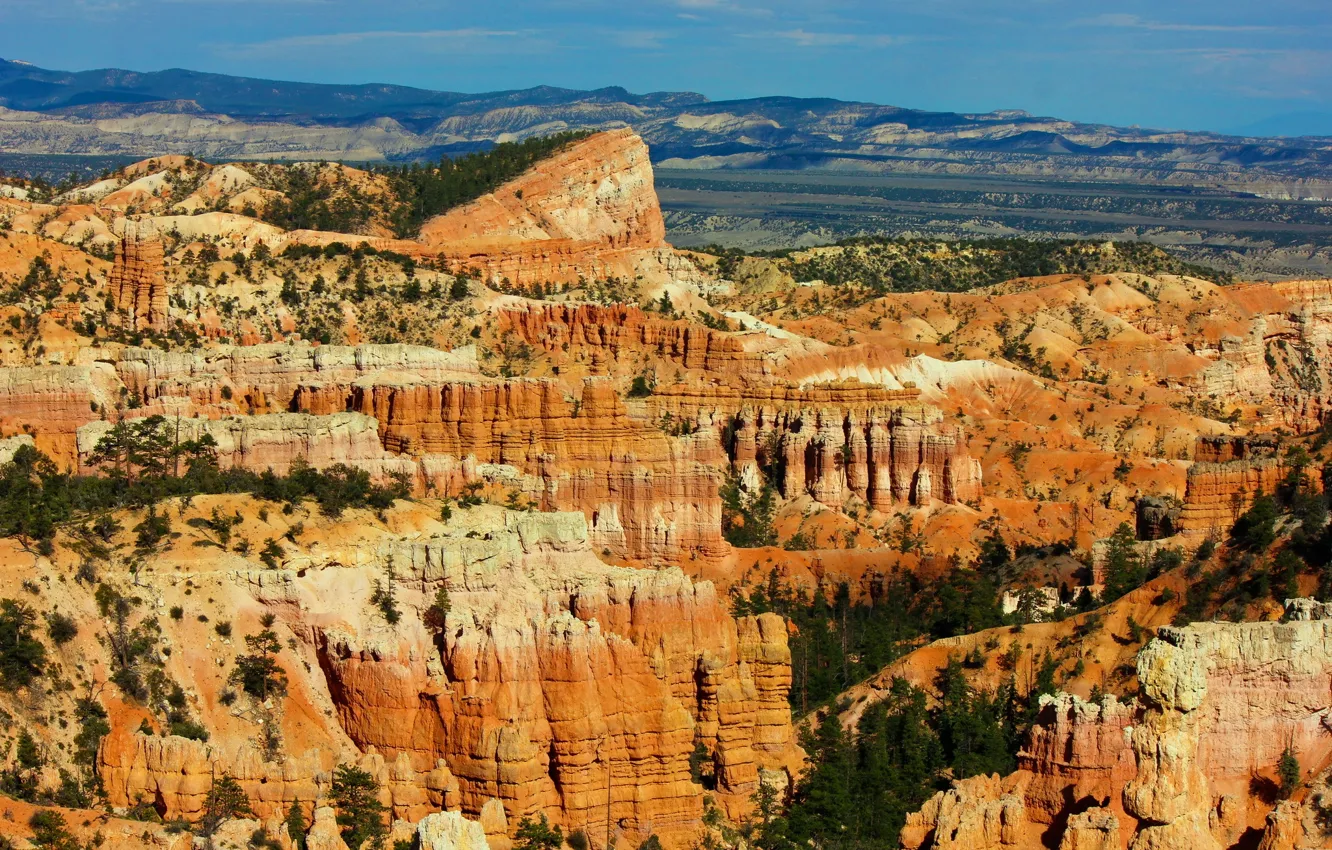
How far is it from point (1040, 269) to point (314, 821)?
134 metres

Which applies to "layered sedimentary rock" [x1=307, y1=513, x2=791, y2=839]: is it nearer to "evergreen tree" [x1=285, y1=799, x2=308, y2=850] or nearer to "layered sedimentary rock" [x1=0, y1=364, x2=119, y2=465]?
"evergreen tree" [x1=285, y1=799, x2=308, y2=850]

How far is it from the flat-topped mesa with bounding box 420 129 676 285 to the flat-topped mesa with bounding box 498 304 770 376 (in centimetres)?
1099

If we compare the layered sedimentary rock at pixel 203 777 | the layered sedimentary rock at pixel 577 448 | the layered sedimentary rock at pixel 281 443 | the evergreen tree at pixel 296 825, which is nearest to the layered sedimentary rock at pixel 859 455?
the layered sedimentary rock at pixel 577 448

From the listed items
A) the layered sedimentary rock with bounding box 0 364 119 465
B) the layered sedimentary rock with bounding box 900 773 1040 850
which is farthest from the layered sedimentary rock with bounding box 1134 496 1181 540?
the layered sedimentary rock with bounding box 0 364 119 465

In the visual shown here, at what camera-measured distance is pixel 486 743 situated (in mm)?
56250

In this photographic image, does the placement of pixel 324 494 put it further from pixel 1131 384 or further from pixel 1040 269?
pixel 1040 269

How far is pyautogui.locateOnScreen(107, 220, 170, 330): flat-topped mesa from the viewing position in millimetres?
91500

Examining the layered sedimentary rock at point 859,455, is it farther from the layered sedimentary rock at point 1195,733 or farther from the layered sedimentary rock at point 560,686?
the layered sedimentary rock at point 1195,733

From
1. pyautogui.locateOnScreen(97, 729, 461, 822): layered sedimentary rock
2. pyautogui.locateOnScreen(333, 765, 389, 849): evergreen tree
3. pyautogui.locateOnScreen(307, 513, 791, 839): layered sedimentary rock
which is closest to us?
pyautogui.locateOnScreen(97, 729, 461, 822): layered sedimentary rock

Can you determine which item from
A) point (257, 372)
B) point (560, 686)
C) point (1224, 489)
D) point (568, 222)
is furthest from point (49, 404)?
point (568, 222)

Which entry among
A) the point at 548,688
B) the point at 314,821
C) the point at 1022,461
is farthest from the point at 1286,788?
the point at 1022,461

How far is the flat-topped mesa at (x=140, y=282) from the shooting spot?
9150 cm

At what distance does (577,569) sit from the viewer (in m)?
62.8

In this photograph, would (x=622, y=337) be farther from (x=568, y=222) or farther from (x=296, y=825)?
(x=296, y=825)
